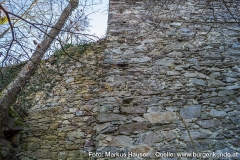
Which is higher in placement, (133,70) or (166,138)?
(133,70)

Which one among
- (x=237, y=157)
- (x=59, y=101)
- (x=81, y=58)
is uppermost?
(x=81, y=58)

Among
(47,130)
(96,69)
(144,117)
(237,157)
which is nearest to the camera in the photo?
(237,157)

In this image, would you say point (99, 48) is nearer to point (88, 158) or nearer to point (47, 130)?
point (47, 130)

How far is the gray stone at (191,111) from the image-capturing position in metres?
2.29

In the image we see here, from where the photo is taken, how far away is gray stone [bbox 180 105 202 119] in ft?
7.52

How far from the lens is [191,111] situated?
2338mm

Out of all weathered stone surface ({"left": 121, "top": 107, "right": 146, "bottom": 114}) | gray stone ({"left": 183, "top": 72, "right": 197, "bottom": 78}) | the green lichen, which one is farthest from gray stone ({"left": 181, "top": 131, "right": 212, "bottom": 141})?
the green lichen

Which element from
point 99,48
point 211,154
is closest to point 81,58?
point 99,48

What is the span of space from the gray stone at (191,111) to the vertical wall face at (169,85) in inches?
0.4

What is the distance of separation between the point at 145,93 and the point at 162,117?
0.37 metres

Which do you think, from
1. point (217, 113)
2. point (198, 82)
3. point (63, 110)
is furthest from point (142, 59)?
point (63, 110)

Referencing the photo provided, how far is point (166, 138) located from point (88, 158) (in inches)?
45.9

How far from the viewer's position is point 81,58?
403 cm

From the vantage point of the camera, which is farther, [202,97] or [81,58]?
[81,58]
